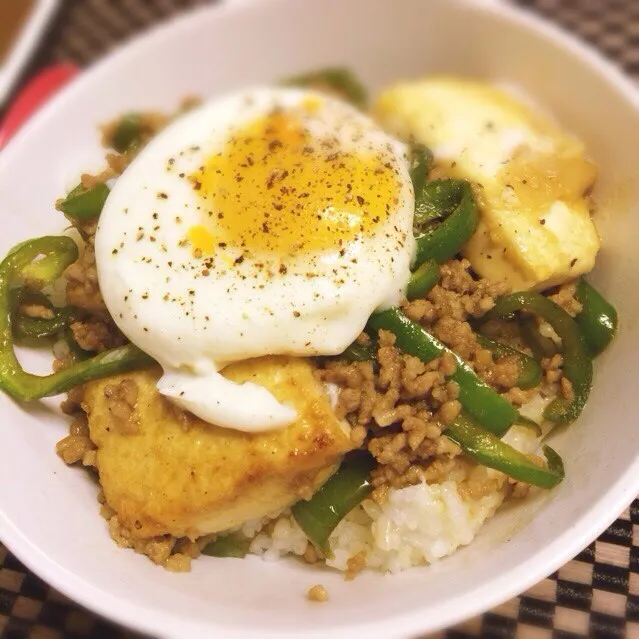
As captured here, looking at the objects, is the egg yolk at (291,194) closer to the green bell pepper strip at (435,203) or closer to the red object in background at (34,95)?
the green bell pepper strip at (435,203)

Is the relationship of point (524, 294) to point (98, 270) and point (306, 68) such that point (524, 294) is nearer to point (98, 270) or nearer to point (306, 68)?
point (98, 270)

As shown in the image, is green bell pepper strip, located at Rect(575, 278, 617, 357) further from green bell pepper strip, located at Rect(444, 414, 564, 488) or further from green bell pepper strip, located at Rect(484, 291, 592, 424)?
green bell pepper strip, located at Rect(444, 414, 564, 488)

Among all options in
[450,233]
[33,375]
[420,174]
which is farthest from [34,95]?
[450,233]

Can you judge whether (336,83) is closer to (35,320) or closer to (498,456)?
(35,320)

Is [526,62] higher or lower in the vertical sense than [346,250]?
higher

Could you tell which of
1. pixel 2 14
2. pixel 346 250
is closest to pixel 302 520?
pixel 346 250

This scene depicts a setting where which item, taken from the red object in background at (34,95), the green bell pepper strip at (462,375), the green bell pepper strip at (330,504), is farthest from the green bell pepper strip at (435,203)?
the red object in background at (34,95)

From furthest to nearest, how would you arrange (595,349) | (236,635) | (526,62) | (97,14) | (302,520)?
1. (97,14)
2. (526,62)
3. (595,349)
4. (302,520)
5. (236,635)
